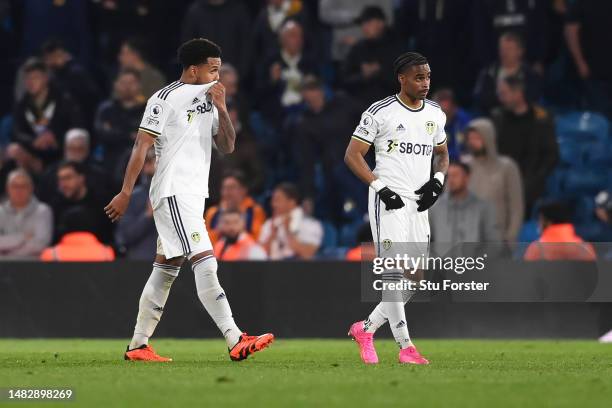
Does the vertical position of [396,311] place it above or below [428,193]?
below

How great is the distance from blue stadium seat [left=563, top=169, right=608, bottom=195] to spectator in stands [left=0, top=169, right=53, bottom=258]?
6.44 metres

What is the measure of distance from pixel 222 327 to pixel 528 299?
19.2 ft

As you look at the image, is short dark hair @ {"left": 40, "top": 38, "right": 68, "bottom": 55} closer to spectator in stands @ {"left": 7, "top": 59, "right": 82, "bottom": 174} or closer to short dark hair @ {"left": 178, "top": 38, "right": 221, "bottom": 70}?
spectator in stands @ {"left": 7, "top": 59, "right": 82, "bottom": 174}

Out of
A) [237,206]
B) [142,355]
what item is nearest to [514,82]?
[237,206]

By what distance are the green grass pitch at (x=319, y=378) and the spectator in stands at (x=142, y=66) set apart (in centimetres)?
632

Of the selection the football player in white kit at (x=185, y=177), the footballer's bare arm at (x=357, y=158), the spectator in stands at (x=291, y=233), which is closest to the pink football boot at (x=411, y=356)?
the football player in white kit at (x=185, y=177)

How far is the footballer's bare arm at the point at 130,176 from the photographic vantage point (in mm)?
10398

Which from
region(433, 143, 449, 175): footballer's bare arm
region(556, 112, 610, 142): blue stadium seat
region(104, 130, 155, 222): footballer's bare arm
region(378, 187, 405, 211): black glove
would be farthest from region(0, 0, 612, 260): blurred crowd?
region(104, 130, 155, 222): footballer's bare arm

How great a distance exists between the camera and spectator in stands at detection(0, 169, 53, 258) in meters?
17.2

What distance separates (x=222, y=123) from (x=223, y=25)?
8794 mm

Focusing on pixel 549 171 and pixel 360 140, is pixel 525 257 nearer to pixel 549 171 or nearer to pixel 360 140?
pixel 549 171

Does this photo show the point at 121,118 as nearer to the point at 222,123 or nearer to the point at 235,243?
the point at 235,243

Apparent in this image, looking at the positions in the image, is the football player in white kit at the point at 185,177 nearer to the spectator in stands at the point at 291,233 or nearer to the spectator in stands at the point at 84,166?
the spectator in stands at the point at 291,233

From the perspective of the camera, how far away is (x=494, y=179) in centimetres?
1684
